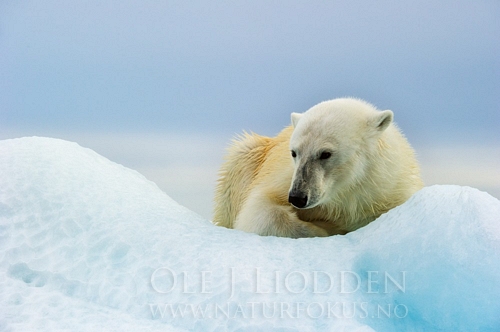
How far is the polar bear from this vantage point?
2.48 m

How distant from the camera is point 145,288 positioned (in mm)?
1946

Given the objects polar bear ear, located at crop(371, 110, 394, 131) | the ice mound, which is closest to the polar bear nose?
the ice mound

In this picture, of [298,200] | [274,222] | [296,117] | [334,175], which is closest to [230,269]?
[298,200]

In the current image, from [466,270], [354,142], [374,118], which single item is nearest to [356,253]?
[466,270]

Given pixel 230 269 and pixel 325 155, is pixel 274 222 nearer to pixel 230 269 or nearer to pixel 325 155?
pixel 325 155

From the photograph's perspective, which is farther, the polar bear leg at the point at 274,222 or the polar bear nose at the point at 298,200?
the polar bear leg at the point at 274,222

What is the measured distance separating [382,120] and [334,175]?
0.39 metres

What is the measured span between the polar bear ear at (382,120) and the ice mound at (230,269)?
0.48 meters

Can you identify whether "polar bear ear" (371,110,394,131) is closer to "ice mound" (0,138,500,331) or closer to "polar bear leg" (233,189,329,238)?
"ice mound" (0,138,500,331)

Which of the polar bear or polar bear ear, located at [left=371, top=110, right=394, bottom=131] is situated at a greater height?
polar bear ear, located at [left=371, top=110, right=394, bottom=131]

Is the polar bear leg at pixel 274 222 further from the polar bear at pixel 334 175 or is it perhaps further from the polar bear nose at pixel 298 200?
the polar bear nose at pixel 298 200

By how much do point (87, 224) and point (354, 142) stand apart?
4.38ft

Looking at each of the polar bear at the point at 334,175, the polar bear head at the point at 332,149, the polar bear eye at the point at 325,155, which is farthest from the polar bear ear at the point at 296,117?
the polar bear eye at the point at 325,155

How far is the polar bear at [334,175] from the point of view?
2.48 m
